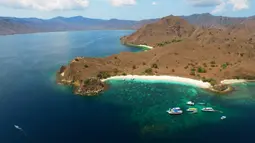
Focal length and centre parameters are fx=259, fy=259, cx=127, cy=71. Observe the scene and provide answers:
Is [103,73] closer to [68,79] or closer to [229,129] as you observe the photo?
[68,79]

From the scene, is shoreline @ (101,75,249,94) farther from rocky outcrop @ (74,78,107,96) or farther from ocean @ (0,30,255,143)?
rocky outcrop @ (74,78,107,96)

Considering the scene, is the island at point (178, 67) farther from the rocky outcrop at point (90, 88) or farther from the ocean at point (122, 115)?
the ocean at point (122, 115)

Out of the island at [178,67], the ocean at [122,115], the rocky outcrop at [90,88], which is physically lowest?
the ocean at [122,115]

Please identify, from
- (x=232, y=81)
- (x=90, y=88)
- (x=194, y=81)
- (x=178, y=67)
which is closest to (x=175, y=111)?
(x=194, y=81)

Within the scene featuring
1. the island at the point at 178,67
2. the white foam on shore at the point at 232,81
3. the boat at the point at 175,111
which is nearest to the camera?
the boat at the point at 175,111

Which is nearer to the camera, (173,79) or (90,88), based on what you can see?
(90,88)

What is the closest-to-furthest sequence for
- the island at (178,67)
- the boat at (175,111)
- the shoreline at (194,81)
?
the boat at (175,111)
the shoreline at (194,81)
the island at (178,67)

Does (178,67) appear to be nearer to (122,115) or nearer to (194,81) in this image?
(194,81)

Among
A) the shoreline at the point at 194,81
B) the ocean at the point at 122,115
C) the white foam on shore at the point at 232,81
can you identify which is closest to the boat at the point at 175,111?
the ocean at the point at 122,115

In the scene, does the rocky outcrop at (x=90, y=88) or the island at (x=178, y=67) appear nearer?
the rocky outcrop at (x=90, y=88)
